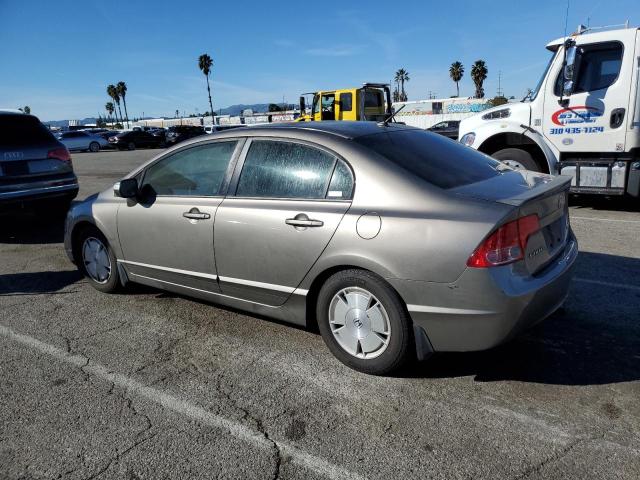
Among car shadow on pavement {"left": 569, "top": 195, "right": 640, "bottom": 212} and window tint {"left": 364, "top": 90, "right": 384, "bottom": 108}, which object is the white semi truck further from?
window tint {"left": 364, "top": 90, "right": 384, "bottom": 108}

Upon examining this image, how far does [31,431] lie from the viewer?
9.09 ft

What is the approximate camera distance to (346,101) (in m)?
18.8

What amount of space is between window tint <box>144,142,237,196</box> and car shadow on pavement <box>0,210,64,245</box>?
13.3 feet

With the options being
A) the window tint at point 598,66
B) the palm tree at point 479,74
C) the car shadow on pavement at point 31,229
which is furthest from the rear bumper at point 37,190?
the palm tree at point 479,74

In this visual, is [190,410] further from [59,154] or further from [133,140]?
[133,140]

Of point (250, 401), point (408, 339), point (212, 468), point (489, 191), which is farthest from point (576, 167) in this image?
point (212, 468)

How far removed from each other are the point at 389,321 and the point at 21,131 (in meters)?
7.23

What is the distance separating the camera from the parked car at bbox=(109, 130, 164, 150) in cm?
3691

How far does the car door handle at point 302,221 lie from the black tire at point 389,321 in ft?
1.11

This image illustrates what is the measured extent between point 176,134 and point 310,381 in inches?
1488

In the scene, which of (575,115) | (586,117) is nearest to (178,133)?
(575,115)

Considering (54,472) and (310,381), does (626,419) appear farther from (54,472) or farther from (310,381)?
(54,472)

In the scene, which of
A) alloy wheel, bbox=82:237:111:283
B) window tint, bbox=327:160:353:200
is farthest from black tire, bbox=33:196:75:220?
window tint, bbox=327:160:353:200

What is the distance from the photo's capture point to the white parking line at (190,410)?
7.98 ft
